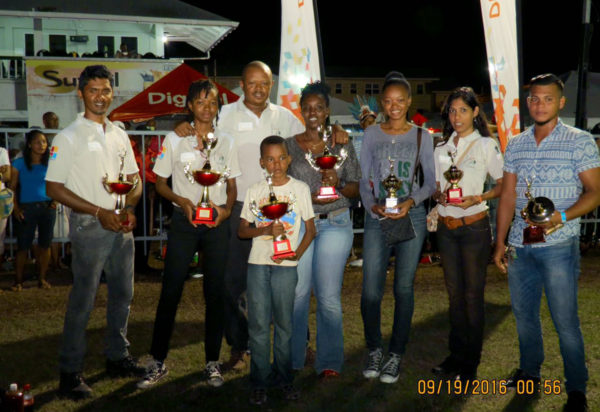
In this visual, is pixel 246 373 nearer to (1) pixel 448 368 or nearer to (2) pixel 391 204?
(1) pixel 448 368

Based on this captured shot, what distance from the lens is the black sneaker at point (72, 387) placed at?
178 inches

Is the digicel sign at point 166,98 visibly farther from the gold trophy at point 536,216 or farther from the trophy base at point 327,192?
the gold trophy at point 536,216

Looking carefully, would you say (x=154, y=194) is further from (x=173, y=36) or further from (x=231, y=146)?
(x=173, y=36)

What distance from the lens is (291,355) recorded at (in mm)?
4617

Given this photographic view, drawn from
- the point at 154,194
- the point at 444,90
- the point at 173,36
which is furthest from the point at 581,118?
the point at 444,90

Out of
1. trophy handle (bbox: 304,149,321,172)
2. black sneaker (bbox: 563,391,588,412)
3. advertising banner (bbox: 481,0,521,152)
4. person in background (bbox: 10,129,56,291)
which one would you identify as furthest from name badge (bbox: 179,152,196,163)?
person in background (bbox: 10,129,56,291)

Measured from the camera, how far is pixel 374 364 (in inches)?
198

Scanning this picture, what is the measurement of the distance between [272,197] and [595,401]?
2.78 m

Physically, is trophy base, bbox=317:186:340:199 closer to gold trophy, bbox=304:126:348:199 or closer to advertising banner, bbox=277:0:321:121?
gold trophy, bbox=304:126:348:199

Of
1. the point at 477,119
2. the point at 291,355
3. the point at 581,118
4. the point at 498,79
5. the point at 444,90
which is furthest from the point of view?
the point at 444,90

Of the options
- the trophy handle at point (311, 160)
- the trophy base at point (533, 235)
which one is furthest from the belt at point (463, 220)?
the trophy handle at point (311, 160)

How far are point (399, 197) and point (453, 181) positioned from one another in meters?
0.45

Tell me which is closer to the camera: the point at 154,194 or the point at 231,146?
the point at 231,146

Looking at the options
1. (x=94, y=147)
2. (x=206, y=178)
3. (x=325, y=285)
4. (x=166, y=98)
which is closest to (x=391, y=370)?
(x=325, y=285)
